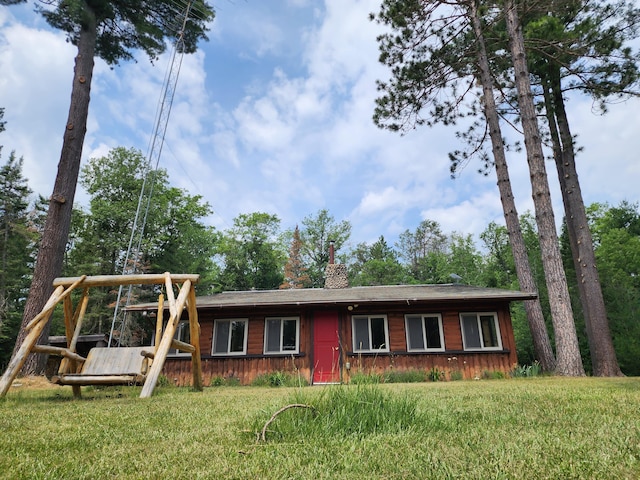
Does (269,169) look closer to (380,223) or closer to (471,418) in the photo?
(380,223)

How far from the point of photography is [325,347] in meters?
11.9

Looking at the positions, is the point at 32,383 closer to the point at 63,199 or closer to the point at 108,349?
the point at 108,349

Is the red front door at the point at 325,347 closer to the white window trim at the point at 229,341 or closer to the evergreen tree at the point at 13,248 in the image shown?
the white window trim at the point at 229,341

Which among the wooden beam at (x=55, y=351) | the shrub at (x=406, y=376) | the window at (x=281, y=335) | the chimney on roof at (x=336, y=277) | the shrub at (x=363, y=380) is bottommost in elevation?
the shrub at (x=406, y=376)

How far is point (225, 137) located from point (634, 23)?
826 inches

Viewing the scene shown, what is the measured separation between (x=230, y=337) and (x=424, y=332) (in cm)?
669

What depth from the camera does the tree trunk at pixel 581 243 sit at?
35.5 ft

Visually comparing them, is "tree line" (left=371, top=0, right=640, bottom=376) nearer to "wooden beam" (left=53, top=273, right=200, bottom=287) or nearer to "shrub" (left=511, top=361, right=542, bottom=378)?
"shrub" (left=511, top=361, right=542, bottom=378)

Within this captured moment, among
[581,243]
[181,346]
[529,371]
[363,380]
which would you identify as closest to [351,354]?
[529,371]

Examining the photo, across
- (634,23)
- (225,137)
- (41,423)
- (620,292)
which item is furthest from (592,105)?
(225,137)

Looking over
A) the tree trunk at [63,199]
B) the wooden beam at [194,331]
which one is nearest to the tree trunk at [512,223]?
the wooden beam at [194,331]

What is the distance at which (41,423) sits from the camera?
283 cm

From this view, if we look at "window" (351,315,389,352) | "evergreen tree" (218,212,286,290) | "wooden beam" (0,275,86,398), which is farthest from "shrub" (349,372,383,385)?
"evergreen tree" (218,212,286,290)

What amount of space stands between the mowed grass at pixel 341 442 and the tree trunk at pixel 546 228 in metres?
6.89
